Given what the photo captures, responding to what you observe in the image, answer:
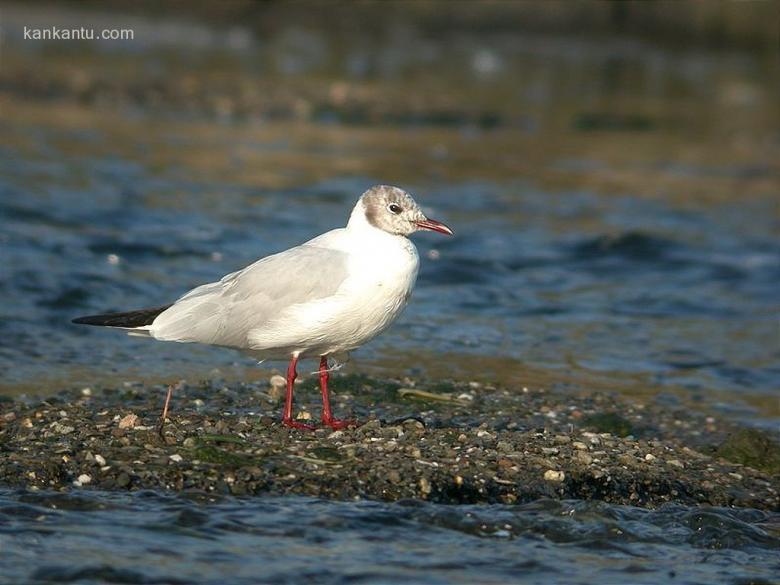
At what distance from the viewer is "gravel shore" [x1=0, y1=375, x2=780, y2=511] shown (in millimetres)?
7020

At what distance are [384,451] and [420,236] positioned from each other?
841 centimetres

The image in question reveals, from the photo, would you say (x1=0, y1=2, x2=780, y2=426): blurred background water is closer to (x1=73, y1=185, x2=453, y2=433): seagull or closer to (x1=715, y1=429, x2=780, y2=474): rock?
(x1=715, y1=429, x2=780, y2=474): rock

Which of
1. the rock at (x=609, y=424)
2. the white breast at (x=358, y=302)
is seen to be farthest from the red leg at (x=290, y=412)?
the rock at (x=609, y=424)

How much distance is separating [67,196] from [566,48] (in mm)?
18658

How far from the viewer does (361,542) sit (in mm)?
6441

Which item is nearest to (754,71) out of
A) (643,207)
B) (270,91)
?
(270,91)

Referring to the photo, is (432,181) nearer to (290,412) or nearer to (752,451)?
(752,451)

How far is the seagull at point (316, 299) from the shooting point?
24.7 ft

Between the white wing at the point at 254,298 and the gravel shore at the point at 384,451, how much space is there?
54 cm

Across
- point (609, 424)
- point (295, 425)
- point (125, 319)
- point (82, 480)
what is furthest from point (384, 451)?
point (609, 424)

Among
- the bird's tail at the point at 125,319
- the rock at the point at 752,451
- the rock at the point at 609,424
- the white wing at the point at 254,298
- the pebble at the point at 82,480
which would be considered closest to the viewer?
the pebble at the point at 82,480

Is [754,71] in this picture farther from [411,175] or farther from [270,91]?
[411,175]

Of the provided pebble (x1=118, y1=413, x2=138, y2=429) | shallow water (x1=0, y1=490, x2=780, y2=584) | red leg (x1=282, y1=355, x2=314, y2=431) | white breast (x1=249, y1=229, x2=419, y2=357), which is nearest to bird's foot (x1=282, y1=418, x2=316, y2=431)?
red leg (x1=282, y1=355, x2=314, y2=431)

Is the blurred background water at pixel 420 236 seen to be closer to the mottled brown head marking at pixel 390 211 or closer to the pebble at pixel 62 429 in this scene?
the pebble at pixel 62 429
